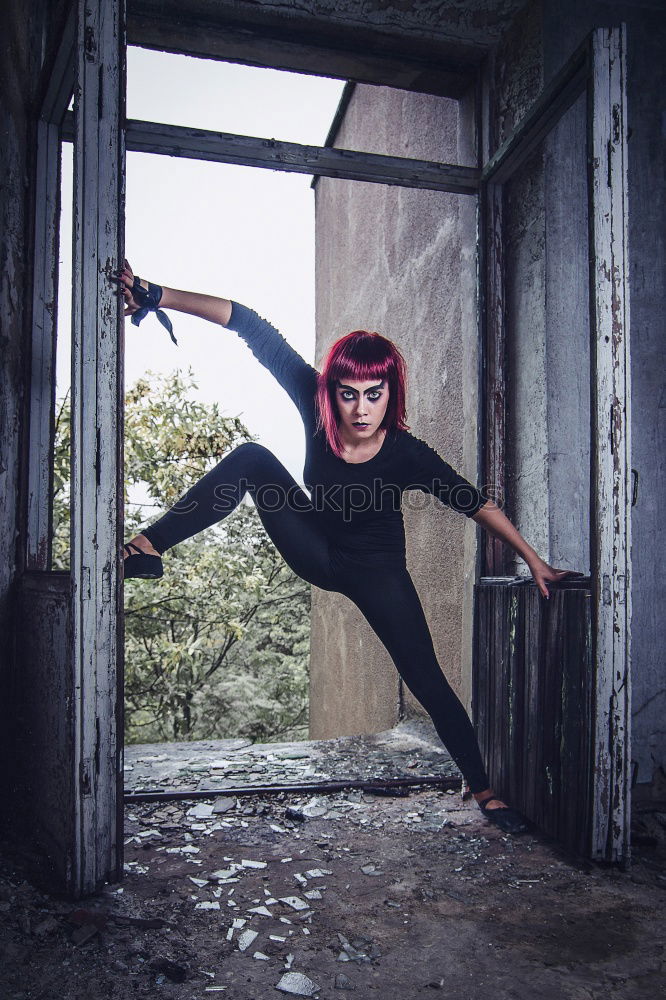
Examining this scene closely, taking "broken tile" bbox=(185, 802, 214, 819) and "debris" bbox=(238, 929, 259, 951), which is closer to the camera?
"debris" bbox=(238, 929, 259, 951)

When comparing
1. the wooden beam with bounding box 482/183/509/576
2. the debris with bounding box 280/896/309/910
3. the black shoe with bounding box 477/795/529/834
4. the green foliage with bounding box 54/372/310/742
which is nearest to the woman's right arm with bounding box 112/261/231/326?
the wooden beam with bounding box 482/183/509/576

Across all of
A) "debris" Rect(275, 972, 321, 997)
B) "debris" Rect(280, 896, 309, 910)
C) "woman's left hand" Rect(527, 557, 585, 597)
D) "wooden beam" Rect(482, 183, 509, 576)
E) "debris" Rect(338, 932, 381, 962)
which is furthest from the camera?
"wooden beam" Rect(482, 183, 509, 576)

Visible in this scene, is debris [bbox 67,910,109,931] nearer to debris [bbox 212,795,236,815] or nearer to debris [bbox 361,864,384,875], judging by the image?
debris [bbox 361,864,384,875]

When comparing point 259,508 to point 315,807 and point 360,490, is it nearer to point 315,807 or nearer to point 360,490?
point 360,490

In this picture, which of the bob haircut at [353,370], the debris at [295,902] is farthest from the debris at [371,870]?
the bob haircut at [353,370]

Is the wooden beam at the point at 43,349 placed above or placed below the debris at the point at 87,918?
above

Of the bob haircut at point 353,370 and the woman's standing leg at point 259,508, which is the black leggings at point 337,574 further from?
the bob haircut at point 353,370

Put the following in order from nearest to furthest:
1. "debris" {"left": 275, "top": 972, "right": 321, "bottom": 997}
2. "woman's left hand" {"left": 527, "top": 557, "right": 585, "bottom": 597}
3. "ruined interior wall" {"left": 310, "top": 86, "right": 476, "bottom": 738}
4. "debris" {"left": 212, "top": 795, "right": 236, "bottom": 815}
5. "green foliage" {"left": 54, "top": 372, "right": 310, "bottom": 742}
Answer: "debris" {"left": 275, "top": 972, "right": 321, "bottom": 997}, "woman's left hand" {"left": 527, "top": 557, "right": 585, "bottom": 597}, "debris" {"left": 212, "top": 795, "right": 236, "bottom": 815}, "ruined interior wall" {"left": 310, "top": 86, "right": 476, "bottom": 738}, "green foliage" {"left": 54, "top": 372, "right": 310, "bottom": 742}

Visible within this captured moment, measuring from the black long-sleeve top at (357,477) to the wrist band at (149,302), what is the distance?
0.51 m

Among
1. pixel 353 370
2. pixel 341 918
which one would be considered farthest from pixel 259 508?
pixel 341 918

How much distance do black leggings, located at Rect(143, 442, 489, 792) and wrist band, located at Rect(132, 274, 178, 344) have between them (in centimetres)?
60

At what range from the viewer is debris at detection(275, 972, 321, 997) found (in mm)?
1696

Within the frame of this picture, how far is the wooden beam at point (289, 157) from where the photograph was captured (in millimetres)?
2717

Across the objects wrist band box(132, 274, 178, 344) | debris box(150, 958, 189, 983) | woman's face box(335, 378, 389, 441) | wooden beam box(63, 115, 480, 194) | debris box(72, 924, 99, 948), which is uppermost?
wooden beam box(63, 115, 480, 194)
